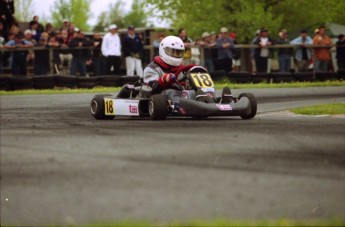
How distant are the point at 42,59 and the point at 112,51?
1.82m

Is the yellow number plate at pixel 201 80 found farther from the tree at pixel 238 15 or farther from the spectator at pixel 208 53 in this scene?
the tree at pixel 238 15

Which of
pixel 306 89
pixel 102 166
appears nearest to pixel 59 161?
pixel 102 166

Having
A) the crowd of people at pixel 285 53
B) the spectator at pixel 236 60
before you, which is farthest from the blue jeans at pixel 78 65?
the spectator at pixel 236 60

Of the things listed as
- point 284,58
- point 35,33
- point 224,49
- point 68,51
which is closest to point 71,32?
point 68,51

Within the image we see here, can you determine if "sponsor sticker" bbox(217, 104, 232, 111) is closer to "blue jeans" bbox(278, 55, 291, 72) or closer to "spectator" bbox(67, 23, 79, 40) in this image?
"spectator" bbox(67, 23, 79, 40)

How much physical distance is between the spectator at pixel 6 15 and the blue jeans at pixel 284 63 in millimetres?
6894

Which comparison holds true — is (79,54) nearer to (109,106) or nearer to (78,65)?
(78,65)

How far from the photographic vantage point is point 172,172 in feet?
20.8

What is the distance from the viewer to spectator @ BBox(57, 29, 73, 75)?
890 inches

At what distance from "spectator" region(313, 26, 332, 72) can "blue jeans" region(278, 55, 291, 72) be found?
69 cm

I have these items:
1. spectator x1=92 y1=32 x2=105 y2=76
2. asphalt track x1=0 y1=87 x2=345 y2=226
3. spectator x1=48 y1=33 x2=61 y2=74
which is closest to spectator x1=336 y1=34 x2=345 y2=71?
spectator x1=92 y1=32 x2=105 y2=76

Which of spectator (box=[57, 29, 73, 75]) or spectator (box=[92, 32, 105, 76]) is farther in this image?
spectator (box=[92, 32, 105, 76])

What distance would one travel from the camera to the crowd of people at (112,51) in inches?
880

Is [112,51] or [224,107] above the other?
[112,51]
